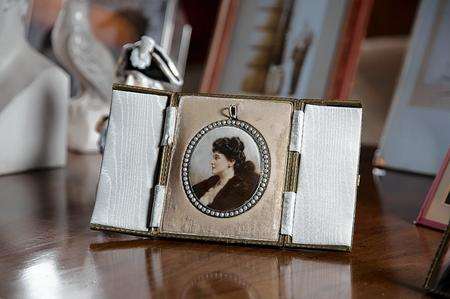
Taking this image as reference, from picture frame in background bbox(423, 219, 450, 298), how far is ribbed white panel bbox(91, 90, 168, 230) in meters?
0.26

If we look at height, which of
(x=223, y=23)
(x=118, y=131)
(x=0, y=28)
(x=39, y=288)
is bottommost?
(x=39, y=288)

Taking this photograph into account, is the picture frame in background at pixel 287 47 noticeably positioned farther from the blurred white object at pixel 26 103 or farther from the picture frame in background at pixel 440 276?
the picture frame in background at pixel 440 276

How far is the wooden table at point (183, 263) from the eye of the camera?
49cm

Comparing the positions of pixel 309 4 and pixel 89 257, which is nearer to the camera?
pixel 89 257

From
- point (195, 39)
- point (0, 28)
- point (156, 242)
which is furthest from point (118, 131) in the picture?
point (195, 39)

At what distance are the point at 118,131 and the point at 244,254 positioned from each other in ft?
0.55

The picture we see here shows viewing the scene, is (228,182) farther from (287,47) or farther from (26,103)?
(287,47)

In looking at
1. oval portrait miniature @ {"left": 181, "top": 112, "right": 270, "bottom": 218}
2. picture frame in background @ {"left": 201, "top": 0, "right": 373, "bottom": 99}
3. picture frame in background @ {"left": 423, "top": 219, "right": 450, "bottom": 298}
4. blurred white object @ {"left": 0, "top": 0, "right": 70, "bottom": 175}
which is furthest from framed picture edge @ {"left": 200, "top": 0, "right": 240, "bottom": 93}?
picture frame in background @ {"left": 423, "top": 219, "right": 450, "bottom": 298}

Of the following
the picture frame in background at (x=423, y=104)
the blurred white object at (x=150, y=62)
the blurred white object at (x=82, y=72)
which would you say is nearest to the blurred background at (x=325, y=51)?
the picture frame in background at (x=423, y=104)

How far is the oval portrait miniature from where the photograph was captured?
60 cm

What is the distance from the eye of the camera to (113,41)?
4.41ft

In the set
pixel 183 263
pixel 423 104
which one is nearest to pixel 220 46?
pixel 423 104

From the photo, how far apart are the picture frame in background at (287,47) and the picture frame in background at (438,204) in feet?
1.33

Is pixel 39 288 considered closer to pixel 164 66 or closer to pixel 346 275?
pixel 346 275
